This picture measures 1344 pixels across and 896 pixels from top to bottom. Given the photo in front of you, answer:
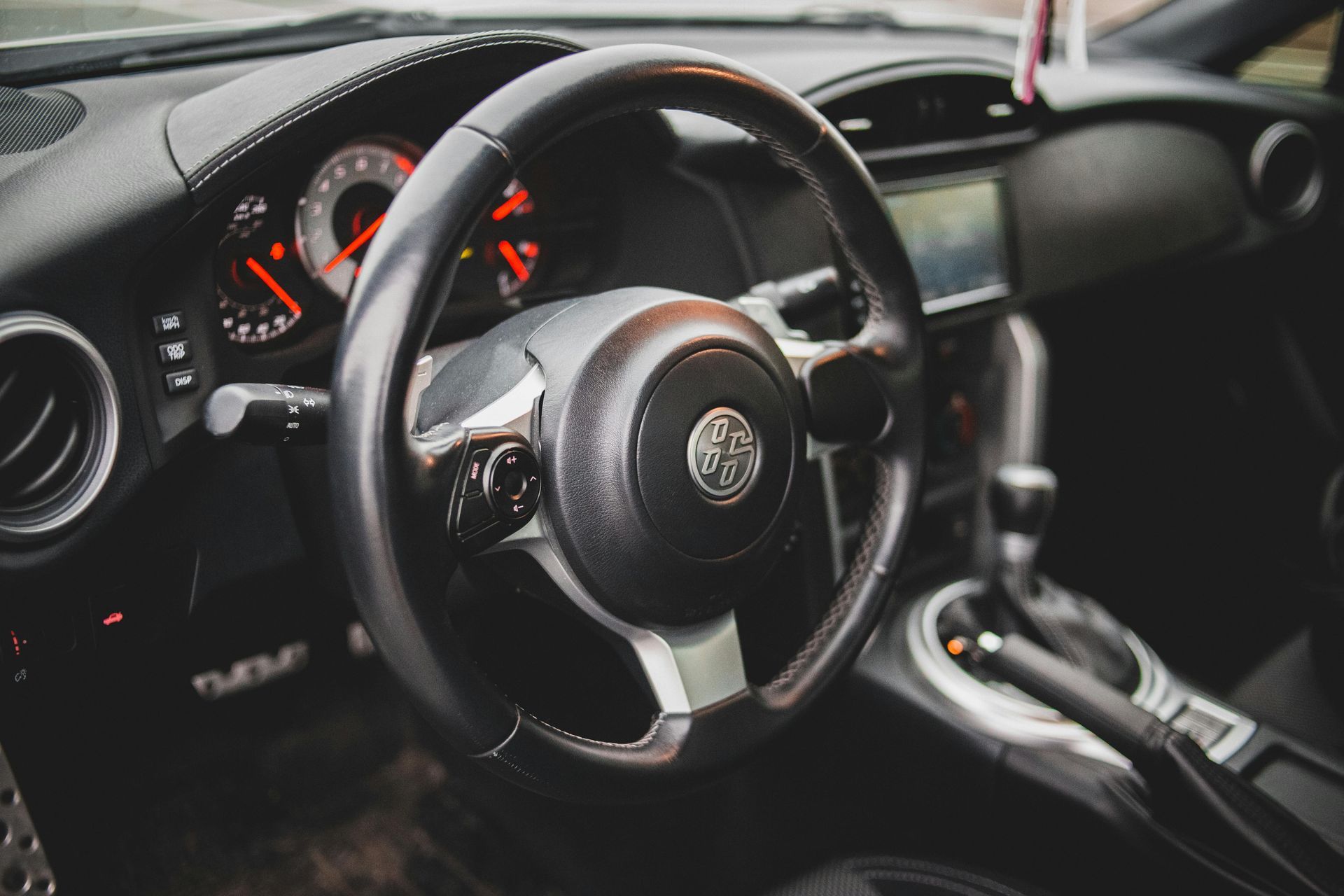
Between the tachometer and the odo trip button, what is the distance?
40 cm

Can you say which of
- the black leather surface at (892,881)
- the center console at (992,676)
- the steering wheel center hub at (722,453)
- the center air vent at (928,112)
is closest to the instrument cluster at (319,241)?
the steering wheel center hub at (722,453)

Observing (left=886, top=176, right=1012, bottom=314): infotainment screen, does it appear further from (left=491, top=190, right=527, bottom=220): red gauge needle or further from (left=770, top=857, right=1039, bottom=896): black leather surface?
(left=770, top=857, right=1039, bottom=896): black leather surface

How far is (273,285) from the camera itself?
1.06 m

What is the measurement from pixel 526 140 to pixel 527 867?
4.42 feet

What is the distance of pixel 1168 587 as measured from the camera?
2.16 m

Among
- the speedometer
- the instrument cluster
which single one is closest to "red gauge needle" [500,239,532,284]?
the instrument cluster

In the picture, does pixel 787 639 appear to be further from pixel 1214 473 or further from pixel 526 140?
pixel 1214 473

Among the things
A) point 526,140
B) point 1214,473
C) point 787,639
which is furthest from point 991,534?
point 526,140

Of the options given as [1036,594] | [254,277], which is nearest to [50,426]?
[254,277]

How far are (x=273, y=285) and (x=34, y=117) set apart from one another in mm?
268

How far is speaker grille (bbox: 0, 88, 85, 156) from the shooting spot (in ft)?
3.17

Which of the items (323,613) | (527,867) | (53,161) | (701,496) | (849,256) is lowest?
(527,867)

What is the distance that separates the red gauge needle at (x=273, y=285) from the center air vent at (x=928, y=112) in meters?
0.72

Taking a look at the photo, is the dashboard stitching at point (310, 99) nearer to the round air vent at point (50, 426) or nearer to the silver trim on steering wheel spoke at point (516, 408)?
A: the round air vent at point (50, 426)
